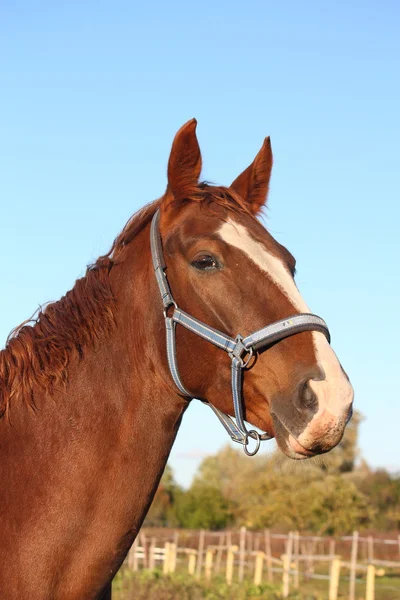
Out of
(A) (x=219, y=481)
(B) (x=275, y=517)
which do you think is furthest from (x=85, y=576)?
(A) (x=219, y=481)

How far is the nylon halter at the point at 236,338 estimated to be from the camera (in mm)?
3135

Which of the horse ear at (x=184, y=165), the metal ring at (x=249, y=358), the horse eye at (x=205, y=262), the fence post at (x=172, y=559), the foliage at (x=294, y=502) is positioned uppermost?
the horse ear at (x=184, y=165)

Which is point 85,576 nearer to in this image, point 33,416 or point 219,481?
point 33,416

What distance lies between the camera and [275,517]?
45406mm

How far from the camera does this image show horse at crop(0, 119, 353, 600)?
3084mm

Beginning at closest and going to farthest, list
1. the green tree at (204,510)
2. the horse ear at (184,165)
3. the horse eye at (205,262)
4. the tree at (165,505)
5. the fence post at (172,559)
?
1. the horse eye at (205,262)
2. the horse ear at (184,165)
3. the fence post at (172,559)
4. the green tree at (204,510)
5. the tree at (165,505)

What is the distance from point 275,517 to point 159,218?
145 ft

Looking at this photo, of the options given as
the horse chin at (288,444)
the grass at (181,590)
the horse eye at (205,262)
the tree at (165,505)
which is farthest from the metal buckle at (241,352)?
the tree at (165,505)

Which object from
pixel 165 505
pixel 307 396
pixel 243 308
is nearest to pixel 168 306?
pixel 243 308

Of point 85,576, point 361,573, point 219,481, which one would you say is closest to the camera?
point 85,576

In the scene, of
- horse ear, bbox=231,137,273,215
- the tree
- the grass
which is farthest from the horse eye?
the tree

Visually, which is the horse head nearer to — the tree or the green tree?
the tree

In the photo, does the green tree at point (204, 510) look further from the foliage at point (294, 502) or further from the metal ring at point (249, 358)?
the metal ring at point (249, 358)

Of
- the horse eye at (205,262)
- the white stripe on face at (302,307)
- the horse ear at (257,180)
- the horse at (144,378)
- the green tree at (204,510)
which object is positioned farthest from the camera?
the green tree at (204,510)
